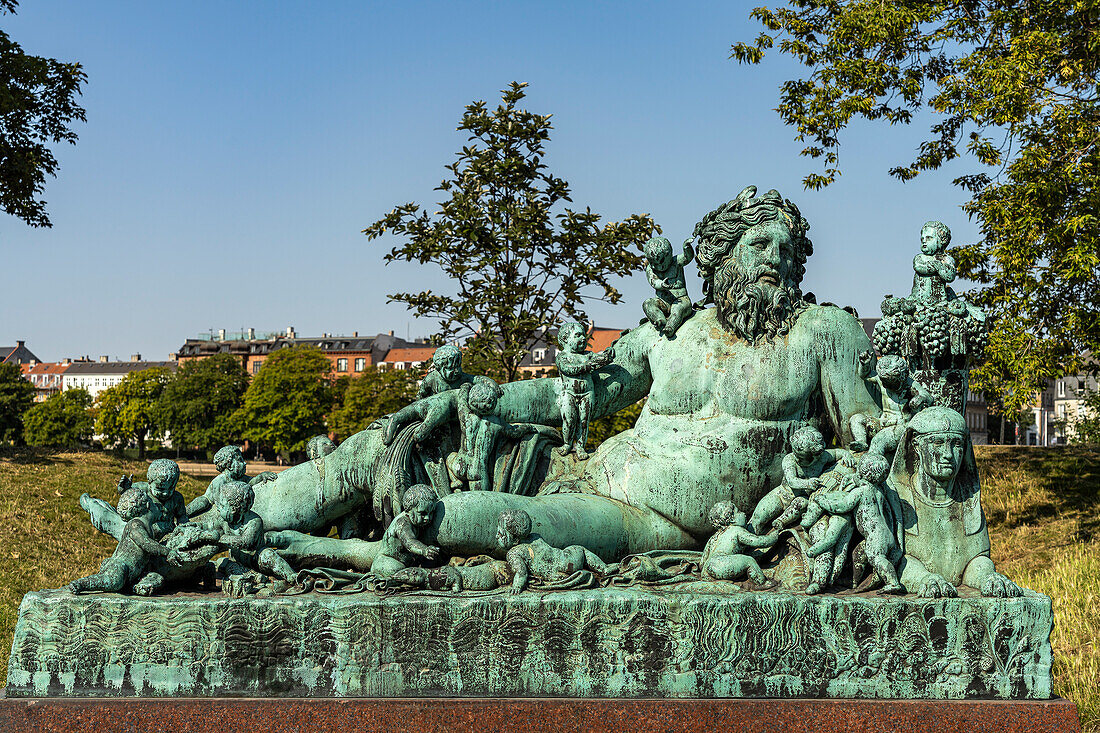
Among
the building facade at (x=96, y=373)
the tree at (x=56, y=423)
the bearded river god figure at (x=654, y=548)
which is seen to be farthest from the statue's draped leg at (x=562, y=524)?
the building facade at (x=96, y=373)

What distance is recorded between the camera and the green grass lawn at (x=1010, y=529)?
9695 mm

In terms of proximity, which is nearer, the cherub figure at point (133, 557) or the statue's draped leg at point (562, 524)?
the cherub figure at point (133, 557)

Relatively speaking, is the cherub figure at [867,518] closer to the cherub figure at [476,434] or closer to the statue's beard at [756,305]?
the statue's beard at [756,305]

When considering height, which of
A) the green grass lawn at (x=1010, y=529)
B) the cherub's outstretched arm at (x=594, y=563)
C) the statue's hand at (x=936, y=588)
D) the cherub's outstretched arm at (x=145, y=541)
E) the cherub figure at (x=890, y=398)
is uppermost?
the cherub figure at (x=890, y=398)

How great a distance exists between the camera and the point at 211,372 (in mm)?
66812

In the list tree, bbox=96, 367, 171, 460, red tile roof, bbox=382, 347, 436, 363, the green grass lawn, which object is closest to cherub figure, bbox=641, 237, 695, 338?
the green grass lawn

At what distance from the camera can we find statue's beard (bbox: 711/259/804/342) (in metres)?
5.11

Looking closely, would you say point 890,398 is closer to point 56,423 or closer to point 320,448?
point 320,448

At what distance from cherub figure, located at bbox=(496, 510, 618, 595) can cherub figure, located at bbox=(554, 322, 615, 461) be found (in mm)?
908

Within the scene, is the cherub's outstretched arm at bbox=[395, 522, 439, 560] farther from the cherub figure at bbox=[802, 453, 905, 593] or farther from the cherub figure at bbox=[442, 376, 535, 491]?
the cherub figure at bbox=[802, 453, 905, 593]

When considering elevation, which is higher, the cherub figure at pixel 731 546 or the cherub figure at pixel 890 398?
the cherub figure at pixel 890 398

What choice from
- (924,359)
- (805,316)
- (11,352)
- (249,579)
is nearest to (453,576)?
(249,579)

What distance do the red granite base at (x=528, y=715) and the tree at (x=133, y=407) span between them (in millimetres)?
66883

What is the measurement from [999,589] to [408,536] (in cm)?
235
